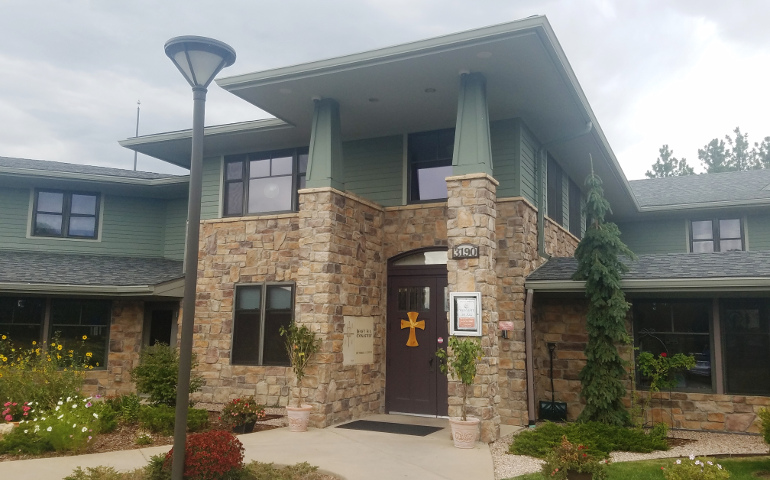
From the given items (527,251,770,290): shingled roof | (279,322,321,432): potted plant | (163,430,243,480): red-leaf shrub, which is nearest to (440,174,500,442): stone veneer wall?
(527,251,770,290): shingled roof

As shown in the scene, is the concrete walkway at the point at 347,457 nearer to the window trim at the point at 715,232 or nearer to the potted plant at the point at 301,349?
the potted plant at the point at 301,349

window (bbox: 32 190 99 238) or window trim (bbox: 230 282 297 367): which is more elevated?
window (bbox: 32 190 99 238)

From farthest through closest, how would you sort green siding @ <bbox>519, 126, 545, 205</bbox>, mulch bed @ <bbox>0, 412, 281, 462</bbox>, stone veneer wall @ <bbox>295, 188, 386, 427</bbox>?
green siding @ <bbox>519, 126, 545, 205</bbox> < stone veneer wall @ <bbox>295, 188, 386, 427</bbox> < mulch bed @ <bbox>0, 412, 281, 462</bbox>

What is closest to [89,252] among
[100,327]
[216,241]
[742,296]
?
[100,327]

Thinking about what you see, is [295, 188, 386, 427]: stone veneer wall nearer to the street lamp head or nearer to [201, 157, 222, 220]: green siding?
[201, 157, 222, 220]: green siding

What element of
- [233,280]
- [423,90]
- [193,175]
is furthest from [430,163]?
[193,175]

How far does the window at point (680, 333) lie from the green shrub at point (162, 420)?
7427mm

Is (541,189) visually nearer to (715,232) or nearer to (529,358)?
(529,358)

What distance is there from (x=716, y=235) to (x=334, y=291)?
12.7 meters

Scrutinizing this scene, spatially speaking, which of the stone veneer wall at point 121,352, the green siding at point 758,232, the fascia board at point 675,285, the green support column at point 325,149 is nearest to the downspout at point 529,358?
the fascia board at point 675,285

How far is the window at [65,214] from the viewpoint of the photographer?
1541 cm

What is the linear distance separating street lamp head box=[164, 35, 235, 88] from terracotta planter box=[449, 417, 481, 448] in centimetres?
577

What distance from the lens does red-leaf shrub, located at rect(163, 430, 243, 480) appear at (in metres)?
5.55

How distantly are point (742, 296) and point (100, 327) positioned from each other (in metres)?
13.2
